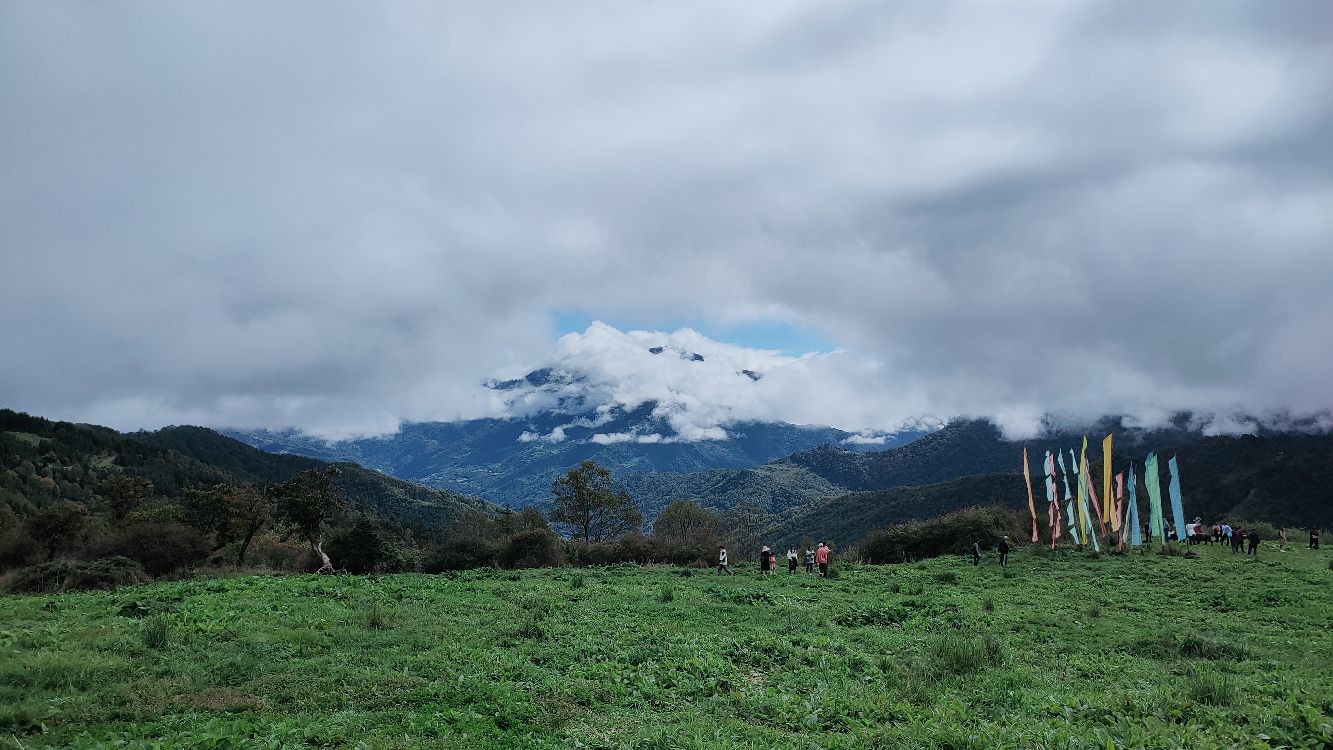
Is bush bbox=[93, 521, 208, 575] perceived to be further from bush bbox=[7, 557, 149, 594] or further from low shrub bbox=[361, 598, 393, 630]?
low shrub bbox=[361, 598, 393, 630]

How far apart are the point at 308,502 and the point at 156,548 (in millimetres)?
9114

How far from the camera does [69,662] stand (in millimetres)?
13602

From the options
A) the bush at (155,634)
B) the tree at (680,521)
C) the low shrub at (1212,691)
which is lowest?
the tree at (680,521)

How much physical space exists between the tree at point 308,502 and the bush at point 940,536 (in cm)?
4089

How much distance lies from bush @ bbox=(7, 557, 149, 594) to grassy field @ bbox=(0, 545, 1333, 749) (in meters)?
8.24

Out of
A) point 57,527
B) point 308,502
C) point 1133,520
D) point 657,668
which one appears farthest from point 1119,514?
point 57,527

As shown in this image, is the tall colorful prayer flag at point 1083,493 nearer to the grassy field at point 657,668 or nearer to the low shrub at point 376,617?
the grassy field at point 657,668

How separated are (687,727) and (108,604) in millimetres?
21103

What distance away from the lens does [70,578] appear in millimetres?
31578

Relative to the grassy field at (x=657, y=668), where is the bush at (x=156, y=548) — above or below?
above

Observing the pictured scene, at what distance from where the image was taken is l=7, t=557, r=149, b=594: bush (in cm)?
3111

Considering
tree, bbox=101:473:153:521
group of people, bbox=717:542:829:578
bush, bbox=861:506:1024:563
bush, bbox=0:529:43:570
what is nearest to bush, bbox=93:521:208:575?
bush, bbox=0:529:43:570

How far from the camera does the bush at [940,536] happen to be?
2123 inches

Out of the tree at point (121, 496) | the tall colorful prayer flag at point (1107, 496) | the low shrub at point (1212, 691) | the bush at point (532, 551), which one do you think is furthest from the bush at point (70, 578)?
the tall colorful prayer flag at point (1107, 496)
